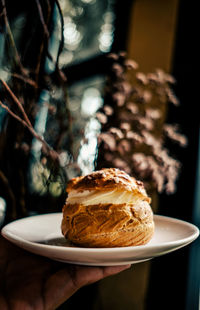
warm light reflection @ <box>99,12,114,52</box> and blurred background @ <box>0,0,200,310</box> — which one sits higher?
warm light reflection @ <box>99,12,114,52</box>

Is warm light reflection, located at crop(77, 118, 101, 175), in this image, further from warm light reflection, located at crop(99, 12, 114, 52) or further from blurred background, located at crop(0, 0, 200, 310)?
warm light reflection, located at crop(99, 12, 114, 52)

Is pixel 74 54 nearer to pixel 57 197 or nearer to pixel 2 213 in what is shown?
pixel 57 197

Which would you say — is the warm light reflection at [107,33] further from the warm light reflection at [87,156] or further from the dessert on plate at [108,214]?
the dessert on plate at [108,214]

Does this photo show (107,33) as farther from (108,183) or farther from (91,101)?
(108,183)

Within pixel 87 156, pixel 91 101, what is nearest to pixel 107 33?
pixel 91 101

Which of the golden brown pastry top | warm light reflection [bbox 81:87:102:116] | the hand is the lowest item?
the hand

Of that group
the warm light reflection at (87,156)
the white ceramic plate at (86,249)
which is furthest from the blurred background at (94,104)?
the white ceramic plate at (86,249)

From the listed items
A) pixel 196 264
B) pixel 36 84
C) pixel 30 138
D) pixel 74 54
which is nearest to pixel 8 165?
pixel 30 138

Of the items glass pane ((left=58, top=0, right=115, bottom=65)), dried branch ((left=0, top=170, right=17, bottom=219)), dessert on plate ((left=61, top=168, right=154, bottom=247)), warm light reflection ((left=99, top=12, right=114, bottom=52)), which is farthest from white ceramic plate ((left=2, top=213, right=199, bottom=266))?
warm light reflection ((left=99, top=12, right=114, bottom=52))
